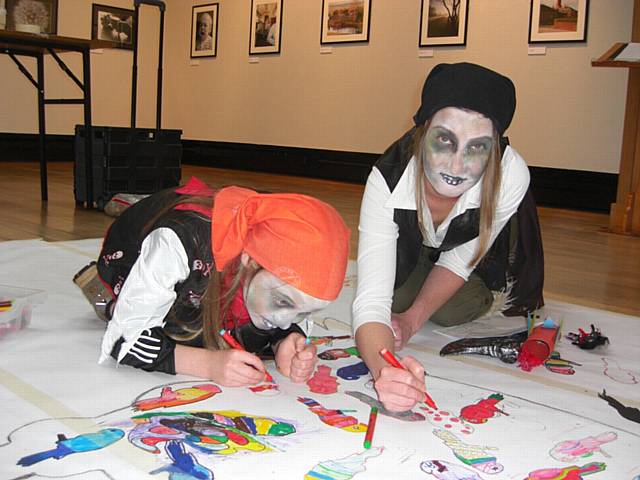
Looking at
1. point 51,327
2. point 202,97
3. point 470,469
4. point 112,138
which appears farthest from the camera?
point 202,97

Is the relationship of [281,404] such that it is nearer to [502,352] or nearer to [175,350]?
[175,350]

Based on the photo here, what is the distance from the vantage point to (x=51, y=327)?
1611 millimetres

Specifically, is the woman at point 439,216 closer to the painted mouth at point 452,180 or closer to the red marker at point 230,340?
the painted mouth at point 452,180

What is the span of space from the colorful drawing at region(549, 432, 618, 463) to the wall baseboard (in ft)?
13.4

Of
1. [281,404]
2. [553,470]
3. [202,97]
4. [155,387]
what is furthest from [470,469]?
[202,97]

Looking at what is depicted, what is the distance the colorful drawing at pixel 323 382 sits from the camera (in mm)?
1356


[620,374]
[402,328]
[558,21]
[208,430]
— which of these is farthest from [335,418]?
[558,21]

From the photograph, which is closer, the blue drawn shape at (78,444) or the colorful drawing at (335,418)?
the blue drawn shape at (78,444)

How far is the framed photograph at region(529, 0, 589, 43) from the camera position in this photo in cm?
493

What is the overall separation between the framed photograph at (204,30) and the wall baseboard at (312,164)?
0.98 meters

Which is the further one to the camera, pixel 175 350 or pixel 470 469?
pixel 175 350

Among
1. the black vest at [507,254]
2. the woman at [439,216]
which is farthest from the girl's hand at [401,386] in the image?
the black vest at [507,254]

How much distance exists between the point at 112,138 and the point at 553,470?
128 inches

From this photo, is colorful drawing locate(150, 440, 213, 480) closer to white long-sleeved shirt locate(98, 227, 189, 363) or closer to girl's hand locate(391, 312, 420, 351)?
white long-sleeved shirt locate(98, 227, 189, 363)
